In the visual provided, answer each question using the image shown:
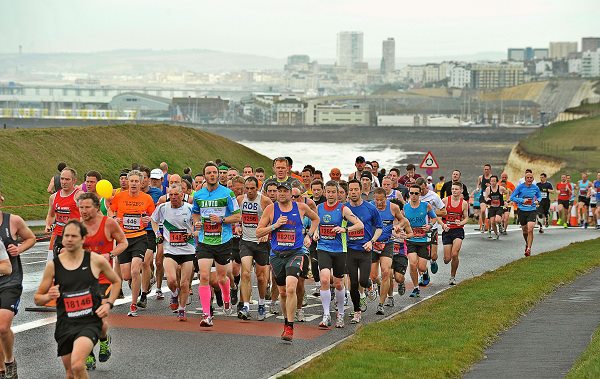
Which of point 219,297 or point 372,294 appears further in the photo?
point 372,294

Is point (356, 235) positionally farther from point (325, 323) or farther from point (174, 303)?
point (174, 303)

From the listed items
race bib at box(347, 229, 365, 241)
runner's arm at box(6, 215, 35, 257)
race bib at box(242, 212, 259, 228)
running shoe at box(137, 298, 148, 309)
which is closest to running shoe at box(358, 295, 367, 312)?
race bib at box(347, 229, 365, 241)

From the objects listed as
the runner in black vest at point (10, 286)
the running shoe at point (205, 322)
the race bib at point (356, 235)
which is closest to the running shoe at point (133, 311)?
the running shoe at point (205, 322)

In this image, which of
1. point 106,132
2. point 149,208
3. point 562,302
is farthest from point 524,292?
point 106,132

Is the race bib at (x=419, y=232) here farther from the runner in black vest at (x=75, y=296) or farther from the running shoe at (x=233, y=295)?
the runner in black vest at (x=75, y=296)

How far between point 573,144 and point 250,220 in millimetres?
117609

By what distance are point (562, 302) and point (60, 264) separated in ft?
33.3

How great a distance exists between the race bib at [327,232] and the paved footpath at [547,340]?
2.67m

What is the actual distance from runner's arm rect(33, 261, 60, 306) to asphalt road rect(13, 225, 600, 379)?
7.01 feet

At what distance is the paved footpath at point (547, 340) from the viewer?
41.4 ft

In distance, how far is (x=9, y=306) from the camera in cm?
1185

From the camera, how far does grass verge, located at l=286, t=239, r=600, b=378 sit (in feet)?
41.8

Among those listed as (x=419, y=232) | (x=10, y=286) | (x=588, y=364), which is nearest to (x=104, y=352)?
(x=10, y=286)

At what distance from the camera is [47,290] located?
10672 millimetres
